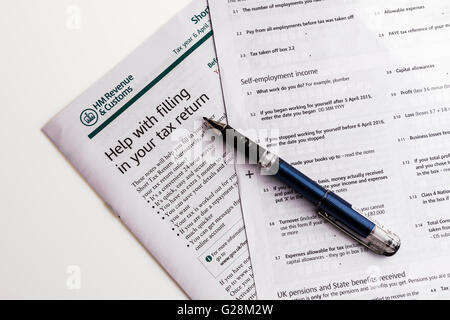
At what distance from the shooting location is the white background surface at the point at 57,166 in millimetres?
579

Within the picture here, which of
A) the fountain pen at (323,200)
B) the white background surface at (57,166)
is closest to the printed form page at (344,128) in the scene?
the fountain pen at (323,200)

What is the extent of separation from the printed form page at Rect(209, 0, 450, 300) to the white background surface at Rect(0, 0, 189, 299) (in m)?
0.13

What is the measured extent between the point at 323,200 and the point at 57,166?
35cm

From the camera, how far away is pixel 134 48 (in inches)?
23.3

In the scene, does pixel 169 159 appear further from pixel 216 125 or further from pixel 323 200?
pixel 323 200

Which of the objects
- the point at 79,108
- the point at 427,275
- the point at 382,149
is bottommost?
the point at 427,275

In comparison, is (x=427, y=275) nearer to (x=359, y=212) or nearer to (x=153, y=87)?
(x=359, y=212)

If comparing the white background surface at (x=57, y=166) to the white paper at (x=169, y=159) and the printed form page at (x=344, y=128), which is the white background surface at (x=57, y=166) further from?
the printed form page at (x=344, y=128)

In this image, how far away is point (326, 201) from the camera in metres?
0.56

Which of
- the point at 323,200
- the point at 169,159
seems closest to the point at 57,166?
the point at 169,159

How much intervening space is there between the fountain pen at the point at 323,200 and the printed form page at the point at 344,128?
0.01 metres

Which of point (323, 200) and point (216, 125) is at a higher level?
point (216, 125)
